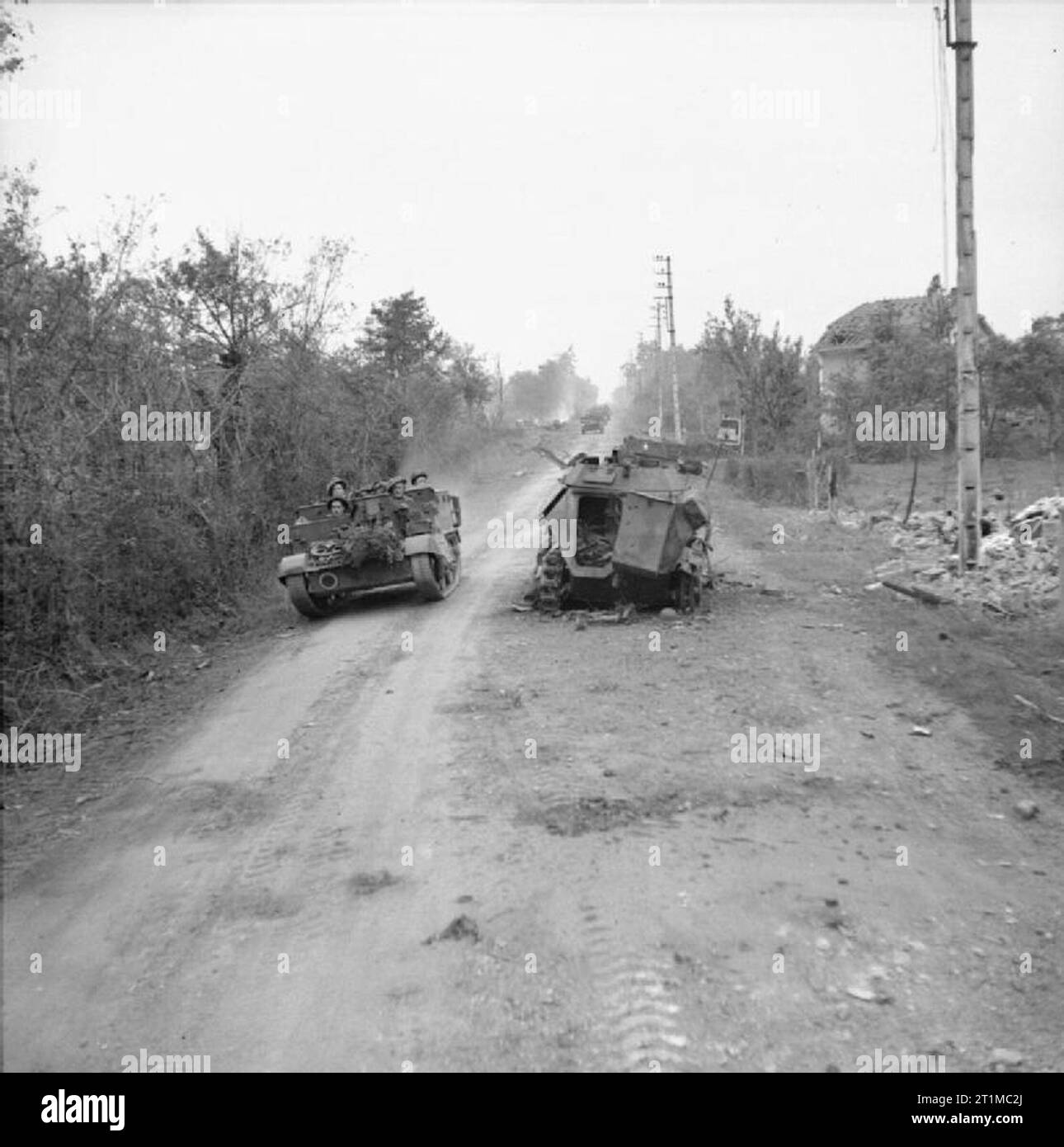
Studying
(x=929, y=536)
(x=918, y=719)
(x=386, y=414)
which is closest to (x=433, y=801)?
(x=918, y=719)

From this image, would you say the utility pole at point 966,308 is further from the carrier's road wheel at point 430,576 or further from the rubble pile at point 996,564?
the carrier's road wheel at point 430,576

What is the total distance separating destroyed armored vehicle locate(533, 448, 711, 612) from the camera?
12.4m

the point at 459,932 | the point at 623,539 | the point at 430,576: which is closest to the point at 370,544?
the point at 430,576

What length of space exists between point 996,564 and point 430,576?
770 centimetres

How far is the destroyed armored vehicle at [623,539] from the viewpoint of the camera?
12430 mm

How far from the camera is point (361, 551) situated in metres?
13.6

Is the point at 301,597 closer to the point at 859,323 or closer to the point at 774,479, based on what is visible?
the point at 774,479

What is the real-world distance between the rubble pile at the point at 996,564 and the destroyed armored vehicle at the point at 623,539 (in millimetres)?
3125

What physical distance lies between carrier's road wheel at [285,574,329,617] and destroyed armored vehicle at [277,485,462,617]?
10 mm

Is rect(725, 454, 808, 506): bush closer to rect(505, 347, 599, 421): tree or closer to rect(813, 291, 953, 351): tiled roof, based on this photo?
rect(813, 291, 953, 351): tiled roof
